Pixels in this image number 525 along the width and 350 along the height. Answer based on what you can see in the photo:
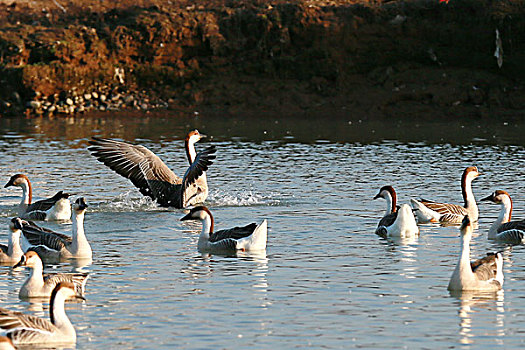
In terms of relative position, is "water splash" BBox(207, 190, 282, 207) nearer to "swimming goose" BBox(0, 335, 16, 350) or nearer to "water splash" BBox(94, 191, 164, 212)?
"water splash" BBox(94, 191, 164, 212)

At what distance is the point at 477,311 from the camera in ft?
43.2

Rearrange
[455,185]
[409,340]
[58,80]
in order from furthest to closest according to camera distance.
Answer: [58,80], [455,185], [409,340]

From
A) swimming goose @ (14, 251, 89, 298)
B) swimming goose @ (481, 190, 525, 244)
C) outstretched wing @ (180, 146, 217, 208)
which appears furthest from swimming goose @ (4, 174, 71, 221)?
swimming goose @ (481, 190, 525, 244)

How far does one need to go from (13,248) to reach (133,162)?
6928 millimetres

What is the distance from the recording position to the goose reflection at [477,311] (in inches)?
476

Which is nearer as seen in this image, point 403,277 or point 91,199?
point 403,277

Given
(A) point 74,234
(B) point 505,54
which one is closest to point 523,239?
(A) point 74,234

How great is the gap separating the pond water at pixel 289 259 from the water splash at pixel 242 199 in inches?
2.3

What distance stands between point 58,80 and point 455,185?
93.7 feet

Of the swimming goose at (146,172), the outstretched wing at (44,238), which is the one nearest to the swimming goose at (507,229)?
the swimming goose at (146,172)

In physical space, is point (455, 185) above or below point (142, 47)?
below

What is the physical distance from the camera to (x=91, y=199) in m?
23.6

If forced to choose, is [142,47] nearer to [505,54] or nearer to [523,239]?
[505,54]

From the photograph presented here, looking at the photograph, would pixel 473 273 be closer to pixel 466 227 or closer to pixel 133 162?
pixel 466 227
